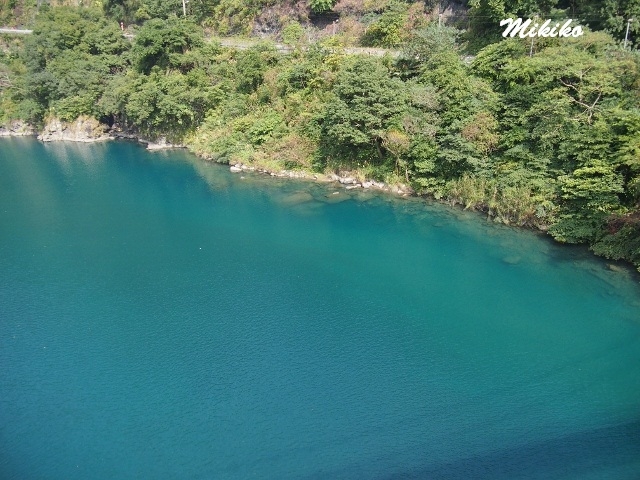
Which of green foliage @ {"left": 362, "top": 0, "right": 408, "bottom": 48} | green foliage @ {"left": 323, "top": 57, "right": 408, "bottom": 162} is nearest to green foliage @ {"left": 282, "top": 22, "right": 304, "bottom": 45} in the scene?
green foliage @ {"left": 362, "top": 0, "right": 408, "bottom": 48}

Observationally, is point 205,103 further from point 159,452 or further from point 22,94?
point 159,452

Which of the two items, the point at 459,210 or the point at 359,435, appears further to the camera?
the point at 459,210

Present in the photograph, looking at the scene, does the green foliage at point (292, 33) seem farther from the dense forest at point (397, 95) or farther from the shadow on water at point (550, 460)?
the shadow on water at point (550, 460)

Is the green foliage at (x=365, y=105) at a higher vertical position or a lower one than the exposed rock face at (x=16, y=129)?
higher

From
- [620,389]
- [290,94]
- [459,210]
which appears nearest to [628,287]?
[620,389]

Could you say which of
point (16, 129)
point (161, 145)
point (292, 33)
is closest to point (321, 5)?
point (292, 33)

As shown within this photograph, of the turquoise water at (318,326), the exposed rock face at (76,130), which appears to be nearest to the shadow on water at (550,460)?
the turquoise water at (318,326)
